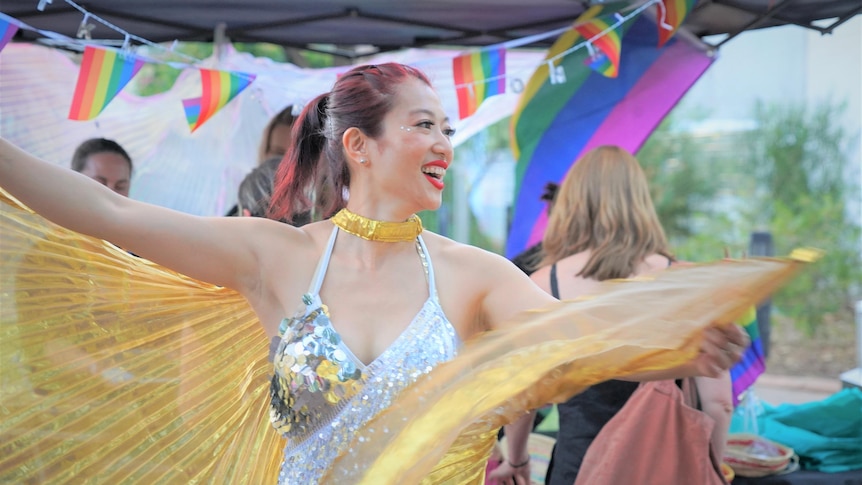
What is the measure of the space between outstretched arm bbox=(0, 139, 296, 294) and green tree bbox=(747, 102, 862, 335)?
869cm

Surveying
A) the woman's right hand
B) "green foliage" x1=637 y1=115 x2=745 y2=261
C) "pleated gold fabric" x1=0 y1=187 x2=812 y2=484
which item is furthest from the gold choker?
"green foliage" x1=637 y1=115 x2=745 y2=261

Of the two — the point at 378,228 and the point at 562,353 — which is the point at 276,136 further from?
the point at 562,353

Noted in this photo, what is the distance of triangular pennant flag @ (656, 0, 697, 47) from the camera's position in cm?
383

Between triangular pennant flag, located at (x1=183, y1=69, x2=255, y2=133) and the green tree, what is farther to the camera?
the green tree

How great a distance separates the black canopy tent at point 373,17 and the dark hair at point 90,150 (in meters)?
0.59

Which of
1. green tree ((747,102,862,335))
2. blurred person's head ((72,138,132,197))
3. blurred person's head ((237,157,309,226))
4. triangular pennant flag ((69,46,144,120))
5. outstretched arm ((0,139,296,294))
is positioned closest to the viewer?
outstretched arm ((0,139,296,294))

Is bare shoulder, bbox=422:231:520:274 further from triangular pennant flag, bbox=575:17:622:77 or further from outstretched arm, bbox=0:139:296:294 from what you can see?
triangular pennant flag, bbox=575:17:622:77

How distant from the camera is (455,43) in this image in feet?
15.3

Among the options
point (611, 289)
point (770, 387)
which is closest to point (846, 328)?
point (770, 387)

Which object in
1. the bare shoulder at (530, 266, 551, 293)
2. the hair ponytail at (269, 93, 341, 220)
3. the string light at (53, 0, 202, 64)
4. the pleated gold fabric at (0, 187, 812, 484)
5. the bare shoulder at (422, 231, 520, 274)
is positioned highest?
the string light at (53, 0, 202, 64)

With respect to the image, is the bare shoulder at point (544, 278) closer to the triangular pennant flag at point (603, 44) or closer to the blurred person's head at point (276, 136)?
the triangular pennant flag at point (603, 44)

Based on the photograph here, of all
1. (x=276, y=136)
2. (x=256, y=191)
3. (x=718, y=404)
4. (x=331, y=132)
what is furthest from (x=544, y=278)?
(x=276, y=136)

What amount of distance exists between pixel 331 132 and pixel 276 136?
1.98 meters

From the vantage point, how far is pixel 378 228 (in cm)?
199
